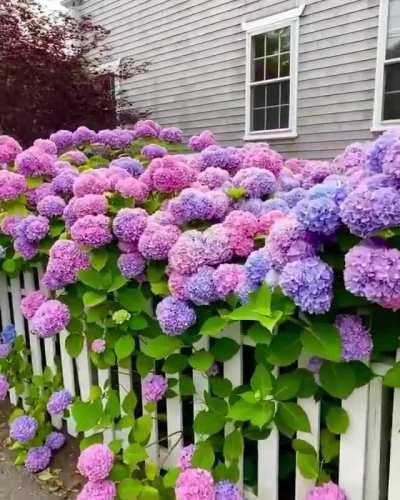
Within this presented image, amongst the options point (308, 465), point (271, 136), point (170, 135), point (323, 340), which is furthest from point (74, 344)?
point (271, 136)

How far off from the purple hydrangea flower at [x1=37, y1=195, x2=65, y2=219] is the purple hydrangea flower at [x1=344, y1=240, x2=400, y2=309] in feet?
4.55

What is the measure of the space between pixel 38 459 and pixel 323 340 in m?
1.66

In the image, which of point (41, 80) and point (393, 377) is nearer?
point (393, 377)

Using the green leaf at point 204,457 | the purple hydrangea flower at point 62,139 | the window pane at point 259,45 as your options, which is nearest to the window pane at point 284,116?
the window pane at point 259,45

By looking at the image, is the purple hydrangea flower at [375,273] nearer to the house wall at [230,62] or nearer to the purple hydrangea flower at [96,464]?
the purple hydrangea flower at [96,464]

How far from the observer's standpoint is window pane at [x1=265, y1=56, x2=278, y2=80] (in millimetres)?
7887

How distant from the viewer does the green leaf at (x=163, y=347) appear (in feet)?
5.16

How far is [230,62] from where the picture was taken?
27.9 feet

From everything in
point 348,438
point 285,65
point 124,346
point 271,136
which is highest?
point 285,65

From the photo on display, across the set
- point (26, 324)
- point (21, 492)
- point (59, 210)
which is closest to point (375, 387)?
point (59, 210)

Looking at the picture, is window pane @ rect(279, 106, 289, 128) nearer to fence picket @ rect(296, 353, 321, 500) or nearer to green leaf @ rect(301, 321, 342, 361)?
fence picket @ rect(296, 353, 321, 500)

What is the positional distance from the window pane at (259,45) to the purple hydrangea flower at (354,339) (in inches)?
300

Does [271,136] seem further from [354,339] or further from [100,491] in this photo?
[354,339]

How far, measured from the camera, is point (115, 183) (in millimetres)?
1980
